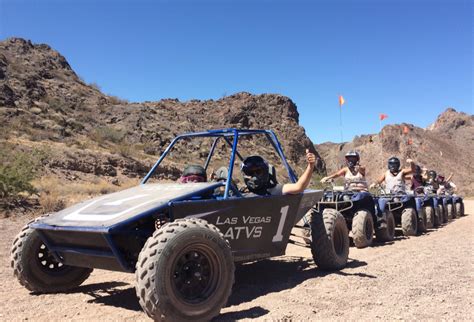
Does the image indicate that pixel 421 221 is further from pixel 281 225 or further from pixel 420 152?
pixel 420 152

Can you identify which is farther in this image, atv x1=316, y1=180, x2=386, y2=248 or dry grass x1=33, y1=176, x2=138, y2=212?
dry grass x1=33, y1=176, x2=138, y2=212

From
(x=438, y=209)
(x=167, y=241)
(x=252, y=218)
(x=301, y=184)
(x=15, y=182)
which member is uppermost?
(x=15, y=182)

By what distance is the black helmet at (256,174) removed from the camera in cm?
564

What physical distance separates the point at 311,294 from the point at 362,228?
416cm

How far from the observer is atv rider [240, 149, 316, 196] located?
5.56 meters

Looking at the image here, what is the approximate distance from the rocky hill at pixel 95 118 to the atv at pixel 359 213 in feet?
44.2

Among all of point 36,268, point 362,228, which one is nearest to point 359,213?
point 362,228

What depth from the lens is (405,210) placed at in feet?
36.5

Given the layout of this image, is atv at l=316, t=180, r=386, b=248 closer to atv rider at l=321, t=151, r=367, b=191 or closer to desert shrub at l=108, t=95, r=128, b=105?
atv rider at l=321, t=151, r=367, b=191

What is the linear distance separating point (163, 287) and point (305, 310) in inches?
59.1

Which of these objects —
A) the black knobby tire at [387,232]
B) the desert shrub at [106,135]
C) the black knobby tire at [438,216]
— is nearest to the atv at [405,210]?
the black knobby tire at [387,232]

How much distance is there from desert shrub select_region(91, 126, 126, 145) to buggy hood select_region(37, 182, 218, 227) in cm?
2366

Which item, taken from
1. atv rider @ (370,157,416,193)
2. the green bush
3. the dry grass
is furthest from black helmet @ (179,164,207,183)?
the green bush

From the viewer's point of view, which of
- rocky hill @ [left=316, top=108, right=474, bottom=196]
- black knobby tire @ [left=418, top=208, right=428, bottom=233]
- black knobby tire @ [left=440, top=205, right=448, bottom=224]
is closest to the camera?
black knobby tire @ [left=418, top=208, right=428, bottom=233]
